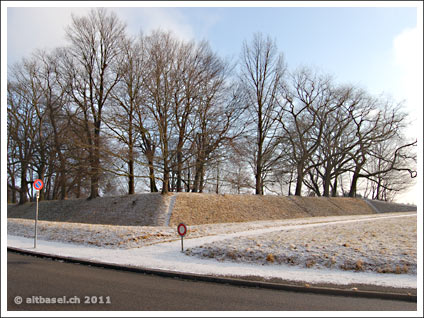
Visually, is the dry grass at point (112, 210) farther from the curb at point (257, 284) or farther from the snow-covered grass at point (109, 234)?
the curb at point (257, 284)

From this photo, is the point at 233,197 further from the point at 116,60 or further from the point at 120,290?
the point at 120,290

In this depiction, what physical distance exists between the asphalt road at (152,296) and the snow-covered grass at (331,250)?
2.73 m

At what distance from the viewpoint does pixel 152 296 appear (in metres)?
6.76

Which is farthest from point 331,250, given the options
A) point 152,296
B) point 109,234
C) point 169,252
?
point 109,234

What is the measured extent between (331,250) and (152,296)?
20.4 feet

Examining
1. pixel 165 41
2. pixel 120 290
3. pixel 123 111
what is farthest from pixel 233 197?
pixel 120 290

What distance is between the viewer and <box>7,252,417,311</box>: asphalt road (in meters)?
6.14

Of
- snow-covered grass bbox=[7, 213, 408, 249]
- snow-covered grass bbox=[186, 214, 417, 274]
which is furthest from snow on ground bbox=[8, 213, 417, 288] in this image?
snow-covered grass bbox=[186, 214, 417, 274]

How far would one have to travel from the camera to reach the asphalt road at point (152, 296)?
6.14m

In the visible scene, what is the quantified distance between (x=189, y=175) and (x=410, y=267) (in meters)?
29.3

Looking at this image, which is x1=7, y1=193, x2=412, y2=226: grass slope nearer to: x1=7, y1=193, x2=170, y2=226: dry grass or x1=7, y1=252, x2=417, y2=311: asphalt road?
x1=7, y1=193, x2=170, y2=226: dry grass

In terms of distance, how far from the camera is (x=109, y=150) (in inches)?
988

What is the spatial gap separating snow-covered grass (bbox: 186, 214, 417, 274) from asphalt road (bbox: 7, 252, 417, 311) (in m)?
2.73

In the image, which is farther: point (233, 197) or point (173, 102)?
point (233, 197)
